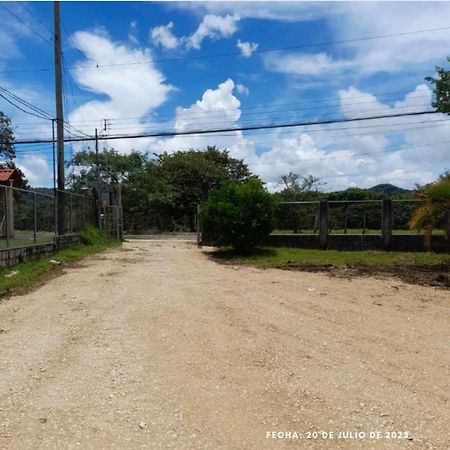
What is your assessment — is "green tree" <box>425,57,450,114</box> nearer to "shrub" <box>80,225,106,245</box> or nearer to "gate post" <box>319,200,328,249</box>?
"gate post" <box>319,200,328,249</box>

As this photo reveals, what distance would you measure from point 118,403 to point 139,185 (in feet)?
113

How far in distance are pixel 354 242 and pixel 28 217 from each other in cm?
1190

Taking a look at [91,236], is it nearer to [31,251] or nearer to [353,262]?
[31,251]

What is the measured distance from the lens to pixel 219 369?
505 cm

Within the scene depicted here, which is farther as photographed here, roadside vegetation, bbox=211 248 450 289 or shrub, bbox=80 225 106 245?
shrub, bbox=80 225 106 245

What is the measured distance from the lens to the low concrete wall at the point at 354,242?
19625 mm

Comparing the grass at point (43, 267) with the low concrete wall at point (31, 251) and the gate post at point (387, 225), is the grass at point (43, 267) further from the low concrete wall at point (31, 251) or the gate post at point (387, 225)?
the gate post at point (387, 225)

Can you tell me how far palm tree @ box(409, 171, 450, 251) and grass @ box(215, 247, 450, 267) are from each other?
1.12 m

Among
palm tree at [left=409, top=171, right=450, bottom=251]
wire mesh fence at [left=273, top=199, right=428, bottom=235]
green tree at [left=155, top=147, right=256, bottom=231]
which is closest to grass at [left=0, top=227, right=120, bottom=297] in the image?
wire mesh fence at [left=273, top=199, right=428, bottom=235]

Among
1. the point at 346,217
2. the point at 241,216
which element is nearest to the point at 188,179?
the point at 346,217

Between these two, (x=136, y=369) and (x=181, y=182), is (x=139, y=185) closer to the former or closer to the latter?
(x=181, y=182)

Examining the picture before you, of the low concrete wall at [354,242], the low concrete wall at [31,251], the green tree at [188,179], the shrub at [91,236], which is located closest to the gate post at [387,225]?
the low concrete wall at [354,242]

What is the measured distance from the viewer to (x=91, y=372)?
16.2 feet

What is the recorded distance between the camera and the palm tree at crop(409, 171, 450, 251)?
47.1ft
